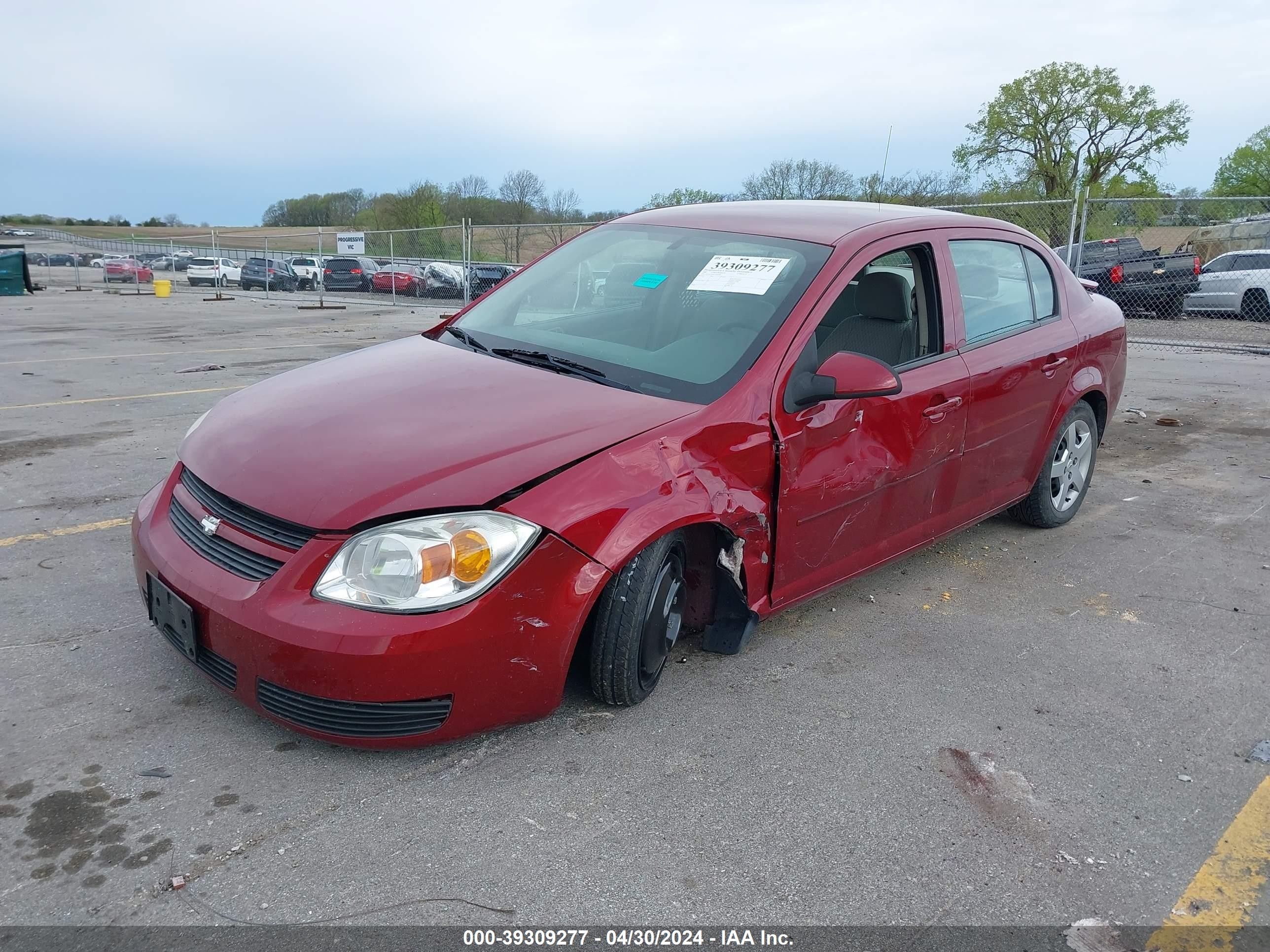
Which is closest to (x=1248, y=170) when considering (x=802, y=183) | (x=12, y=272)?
(x=802, y=183)

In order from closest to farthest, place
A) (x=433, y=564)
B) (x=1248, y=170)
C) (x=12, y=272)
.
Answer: (x=433, y=564) → (x=12, y=272) → (x=1248, y=170)

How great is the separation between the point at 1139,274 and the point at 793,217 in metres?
15.1

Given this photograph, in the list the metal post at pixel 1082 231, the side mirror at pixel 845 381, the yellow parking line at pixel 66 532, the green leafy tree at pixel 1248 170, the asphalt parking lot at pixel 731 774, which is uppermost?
the green leafy tree at pixel 1248 170

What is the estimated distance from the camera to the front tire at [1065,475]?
4.70m

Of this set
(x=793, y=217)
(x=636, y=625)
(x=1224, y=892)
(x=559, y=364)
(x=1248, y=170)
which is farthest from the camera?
(x=1248, y=170)

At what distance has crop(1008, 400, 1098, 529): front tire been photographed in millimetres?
4695

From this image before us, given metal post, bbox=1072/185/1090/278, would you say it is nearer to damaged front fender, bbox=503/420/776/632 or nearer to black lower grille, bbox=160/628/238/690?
damaged front fender, bbox=503/420/776/632

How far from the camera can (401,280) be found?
2578 centimetres

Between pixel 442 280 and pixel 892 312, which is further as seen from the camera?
pixel 442 280

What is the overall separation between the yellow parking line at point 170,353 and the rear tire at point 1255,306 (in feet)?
51.2

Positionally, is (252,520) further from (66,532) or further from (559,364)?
(66,532)

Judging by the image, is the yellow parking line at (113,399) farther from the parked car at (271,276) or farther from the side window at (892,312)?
the parked car at (271,276)

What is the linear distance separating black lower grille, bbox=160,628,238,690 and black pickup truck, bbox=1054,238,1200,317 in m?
16.1

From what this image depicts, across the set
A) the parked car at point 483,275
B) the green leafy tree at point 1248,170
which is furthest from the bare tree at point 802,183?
the green leafy tree at point 1248,170
